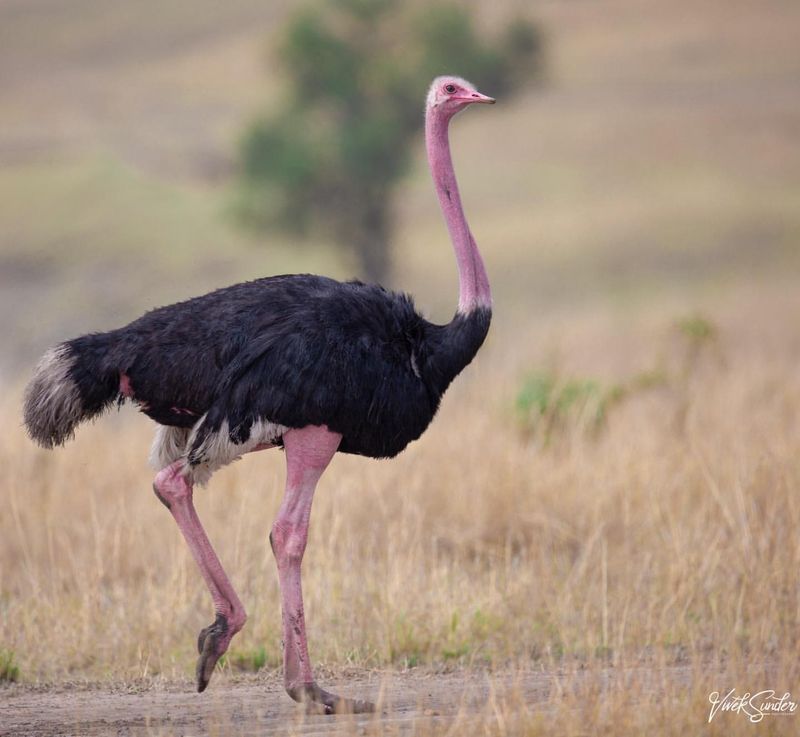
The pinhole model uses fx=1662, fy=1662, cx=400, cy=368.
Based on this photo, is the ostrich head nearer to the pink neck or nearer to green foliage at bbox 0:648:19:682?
the pink neck

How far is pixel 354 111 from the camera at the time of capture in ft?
113

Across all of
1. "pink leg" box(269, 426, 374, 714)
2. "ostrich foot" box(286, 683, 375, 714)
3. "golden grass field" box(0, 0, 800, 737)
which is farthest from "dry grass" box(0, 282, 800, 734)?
"pink leg" box(269, 426, 374, 714)

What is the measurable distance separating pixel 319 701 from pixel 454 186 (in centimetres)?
210

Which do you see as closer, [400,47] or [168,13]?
[400,47]

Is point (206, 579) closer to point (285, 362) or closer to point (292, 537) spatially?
point (292, 537)

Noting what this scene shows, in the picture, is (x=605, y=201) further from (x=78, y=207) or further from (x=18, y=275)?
(x=18, y=275)

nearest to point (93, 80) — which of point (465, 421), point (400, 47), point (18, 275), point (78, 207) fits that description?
point (78, 207)

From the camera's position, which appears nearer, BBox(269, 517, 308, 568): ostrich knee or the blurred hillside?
BBox(269, 517, 308, 568): ostrich knee

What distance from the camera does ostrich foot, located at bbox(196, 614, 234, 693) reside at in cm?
615

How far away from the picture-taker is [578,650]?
713 cm

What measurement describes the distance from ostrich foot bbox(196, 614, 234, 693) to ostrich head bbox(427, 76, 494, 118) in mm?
2244

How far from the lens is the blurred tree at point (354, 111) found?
32.4m

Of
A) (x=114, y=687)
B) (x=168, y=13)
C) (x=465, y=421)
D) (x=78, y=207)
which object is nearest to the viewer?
(x=114, y=687)

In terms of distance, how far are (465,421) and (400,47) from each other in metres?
24.5
